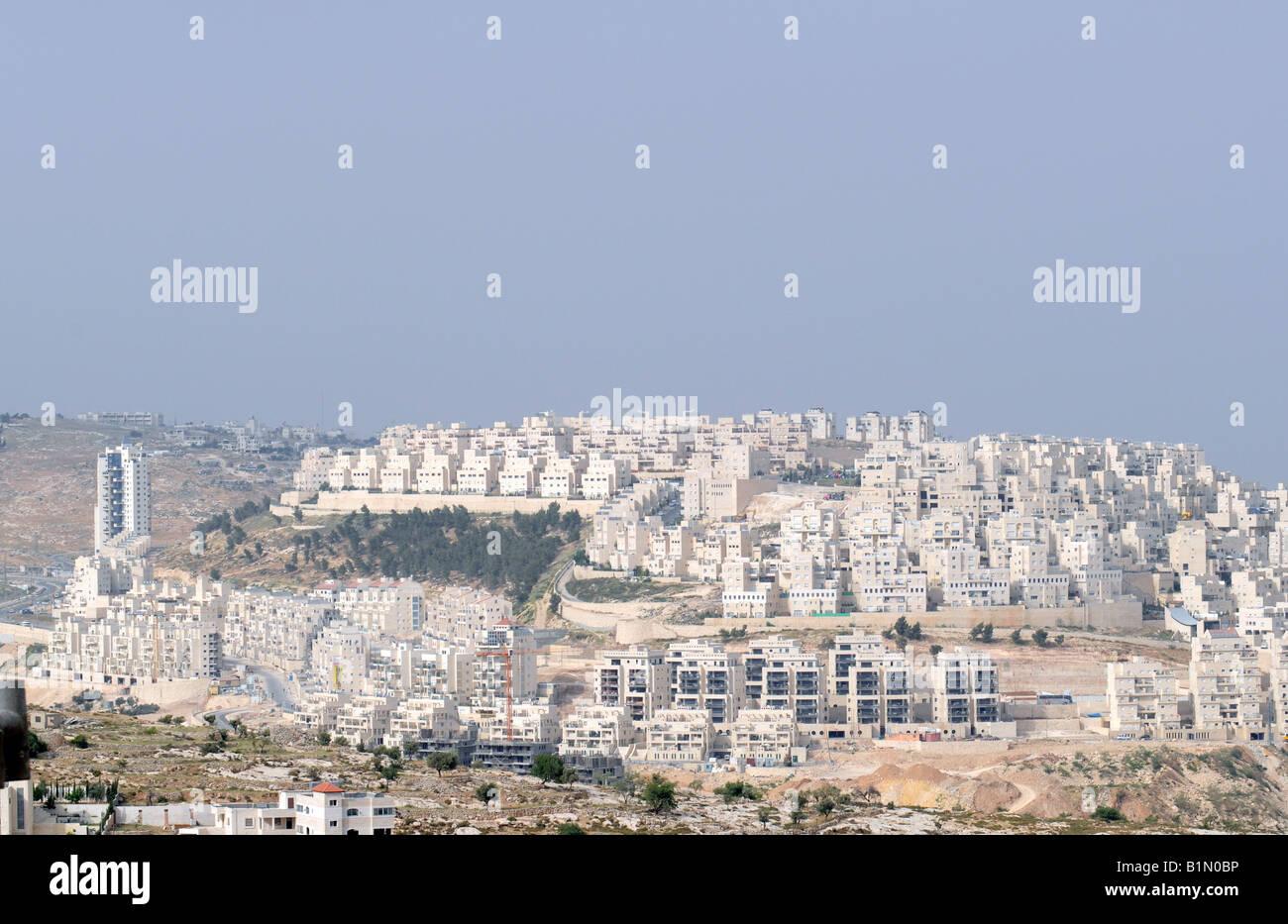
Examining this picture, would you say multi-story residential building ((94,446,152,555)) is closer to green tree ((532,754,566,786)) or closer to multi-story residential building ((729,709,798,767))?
multi-story residential building ((729,709,798,767))

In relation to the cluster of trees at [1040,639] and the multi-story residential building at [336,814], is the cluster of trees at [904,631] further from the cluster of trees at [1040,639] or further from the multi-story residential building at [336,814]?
the multi-story residential building at [336,814]

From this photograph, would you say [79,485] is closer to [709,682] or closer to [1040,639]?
[1040,639]

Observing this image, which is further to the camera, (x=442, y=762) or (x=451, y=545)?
(x=451, y=545)

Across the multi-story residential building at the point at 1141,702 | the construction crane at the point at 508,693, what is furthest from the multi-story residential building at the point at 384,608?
the multi-story residential building at the point at 1141,702

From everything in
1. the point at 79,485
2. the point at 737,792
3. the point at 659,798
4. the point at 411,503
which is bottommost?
the point at 737,792

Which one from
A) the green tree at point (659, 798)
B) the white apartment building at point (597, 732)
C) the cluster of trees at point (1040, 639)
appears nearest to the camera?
the green tree at point (659, 798)

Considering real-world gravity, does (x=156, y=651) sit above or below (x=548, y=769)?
above

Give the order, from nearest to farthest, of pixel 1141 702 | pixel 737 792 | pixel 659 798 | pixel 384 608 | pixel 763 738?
pixel 659 798
pixel 737 792
pixel 763 738
pixel 1141 702
pixel 384 608

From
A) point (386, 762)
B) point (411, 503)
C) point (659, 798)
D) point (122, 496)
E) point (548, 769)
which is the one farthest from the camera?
point (122, 496)

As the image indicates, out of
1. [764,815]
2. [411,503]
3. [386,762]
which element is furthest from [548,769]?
[411,503]
